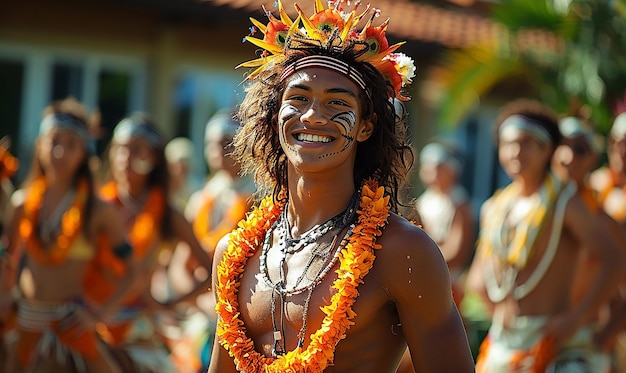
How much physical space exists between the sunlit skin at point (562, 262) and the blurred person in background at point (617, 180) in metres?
1.44

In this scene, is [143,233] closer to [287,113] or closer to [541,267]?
[541,267]

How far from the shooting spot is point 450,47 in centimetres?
1662

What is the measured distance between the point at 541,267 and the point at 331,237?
364 centimetres

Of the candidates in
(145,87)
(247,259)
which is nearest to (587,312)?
(247,259)

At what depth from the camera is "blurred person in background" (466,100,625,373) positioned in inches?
277

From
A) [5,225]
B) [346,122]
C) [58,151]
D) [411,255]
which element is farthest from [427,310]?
[5,225]

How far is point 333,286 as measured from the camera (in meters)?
3.52

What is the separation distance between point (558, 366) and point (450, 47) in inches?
396

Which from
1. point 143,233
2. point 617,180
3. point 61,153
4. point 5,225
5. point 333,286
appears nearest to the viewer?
point 333,286

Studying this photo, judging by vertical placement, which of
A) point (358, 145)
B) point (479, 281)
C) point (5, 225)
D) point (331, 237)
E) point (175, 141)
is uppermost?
point (358, 145)

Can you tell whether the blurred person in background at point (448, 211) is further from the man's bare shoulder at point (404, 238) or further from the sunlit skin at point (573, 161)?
the man's bare shoulder at point (404, 238)

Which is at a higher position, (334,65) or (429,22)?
(334,65)

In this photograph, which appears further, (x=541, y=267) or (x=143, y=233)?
(x=143, y=233)

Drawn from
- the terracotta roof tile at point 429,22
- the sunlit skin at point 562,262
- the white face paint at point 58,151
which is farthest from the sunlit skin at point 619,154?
the terracotta roof tile at point 429,22
